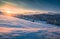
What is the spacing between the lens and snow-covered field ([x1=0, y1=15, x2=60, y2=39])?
3373mm

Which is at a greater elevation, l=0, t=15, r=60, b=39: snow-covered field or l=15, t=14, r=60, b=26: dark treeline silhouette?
l=15, t=14, r=60, b=26: dark treeline silhouette

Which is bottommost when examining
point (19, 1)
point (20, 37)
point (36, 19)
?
point (20, 37)

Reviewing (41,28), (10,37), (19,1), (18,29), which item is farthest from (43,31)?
(19,1)

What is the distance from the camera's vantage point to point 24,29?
3736 millimetres

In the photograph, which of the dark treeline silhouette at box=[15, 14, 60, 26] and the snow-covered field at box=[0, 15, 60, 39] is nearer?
the snow-covered field at box=[0, 15, 60, 39]

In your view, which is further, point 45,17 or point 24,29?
point 45,17

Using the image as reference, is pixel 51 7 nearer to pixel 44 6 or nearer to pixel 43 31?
pixel 44 6

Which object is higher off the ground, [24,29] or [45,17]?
[45,17]

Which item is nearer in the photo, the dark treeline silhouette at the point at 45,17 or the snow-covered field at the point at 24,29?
the snow-covered field at the point at 24,29

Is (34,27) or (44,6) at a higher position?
(44,6)

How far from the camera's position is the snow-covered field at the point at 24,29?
3.37m

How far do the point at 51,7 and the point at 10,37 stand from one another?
1712 mm

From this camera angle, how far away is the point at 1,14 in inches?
162

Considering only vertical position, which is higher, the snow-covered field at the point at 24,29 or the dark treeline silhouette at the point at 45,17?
the dark treeline silhouette at the point at 45,17
